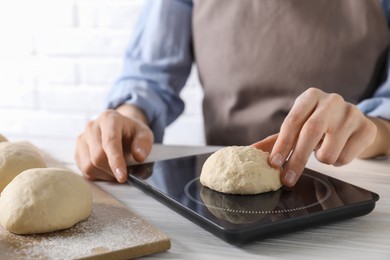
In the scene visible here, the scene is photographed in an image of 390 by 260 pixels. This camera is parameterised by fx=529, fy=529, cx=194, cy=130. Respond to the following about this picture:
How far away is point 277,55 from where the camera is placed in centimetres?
98

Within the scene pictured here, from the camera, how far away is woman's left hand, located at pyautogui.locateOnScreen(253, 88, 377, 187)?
60cm

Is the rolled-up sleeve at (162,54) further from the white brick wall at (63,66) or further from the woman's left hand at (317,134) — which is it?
the woman's left hand at (317,134)

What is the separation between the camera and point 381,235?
517 millimetres

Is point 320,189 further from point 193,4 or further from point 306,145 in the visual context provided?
point 193,4

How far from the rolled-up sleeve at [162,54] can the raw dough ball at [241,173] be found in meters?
0.44

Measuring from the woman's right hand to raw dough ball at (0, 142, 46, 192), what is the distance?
0.08m

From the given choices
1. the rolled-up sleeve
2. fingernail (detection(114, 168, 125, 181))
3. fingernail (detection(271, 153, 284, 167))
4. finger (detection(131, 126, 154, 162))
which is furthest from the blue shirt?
fingernail (detection(271, 153, 284, 167))

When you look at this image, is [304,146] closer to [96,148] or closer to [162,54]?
[96,148]

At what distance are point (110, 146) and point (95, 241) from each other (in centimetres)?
24

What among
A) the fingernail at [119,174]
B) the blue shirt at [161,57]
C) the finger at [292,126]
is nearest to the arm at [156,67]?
the blue shirt at [161,57]

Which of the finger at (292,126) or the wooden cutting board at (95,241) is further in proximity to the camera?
the finger at (292,126)

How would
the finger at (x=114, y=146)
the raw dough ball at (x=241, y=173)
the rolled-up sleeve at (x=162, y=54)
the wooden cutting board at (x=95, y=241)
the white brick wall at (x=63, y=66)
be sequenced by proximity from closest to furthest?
the wooden cutting board at (x=95, y=241)
the raw dough ball at (x=241, y=173)
the finger at (x=114, y=146)
the rolled-up sleeve at (x=162, y=54)
the white brick wall at (x=63, y=66)

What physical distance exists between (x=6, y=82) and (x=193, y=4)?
773 mm

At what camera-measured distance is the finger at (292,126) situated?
609 millimetres
